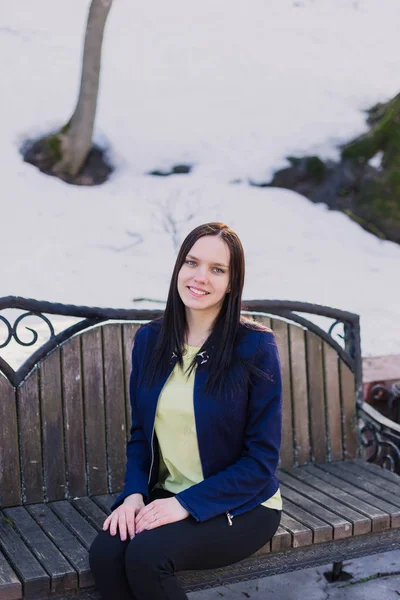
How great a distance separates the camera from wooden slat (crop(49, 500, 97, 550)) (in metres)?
2.99

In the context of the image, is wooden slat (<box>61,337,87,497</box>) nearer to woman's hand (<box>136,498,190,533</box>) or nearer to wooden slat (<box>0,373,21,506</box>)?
wooden slat (<box>0,373,21,506</box>)

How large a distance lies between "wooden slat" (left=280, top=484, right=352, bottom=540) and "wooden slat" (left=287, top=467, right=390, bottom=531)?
0.11m

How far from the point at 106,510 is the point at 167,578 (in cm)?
85

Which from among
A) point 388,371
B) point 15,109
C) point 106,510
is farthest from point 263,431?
point 15,109

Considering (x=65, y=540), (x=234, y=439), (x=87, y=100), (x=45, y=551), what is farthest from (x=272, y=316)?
(x=87, y=100)

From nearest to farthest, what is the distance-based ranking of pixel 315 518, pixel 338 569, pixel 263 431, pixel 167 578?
pixel 167 578 → pixel 263 431 → pixel 315 518 → pixel 338 569

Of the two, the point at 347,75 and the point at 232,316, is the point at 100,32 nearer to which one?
the point at 347,75

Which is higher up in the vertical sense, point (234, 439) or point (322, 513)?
point (234, 439)

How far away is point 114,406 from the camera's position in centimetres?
359

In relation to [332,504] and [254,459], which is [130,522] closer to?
[254,459]

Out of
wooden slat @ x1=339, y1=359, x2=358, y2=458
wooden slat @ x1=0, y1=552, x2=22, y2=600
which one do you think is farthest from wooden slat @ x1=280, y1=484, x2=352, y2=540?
wooden slat @ x1=0, y1=552, x2=22, y2=600

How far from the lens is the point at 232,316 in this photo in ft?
9.41

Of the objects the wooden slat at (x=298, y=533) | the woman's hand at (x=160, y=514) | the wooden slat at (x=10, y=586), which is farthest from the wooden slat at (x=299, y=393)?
the wooden slat at (x=10, y=586)

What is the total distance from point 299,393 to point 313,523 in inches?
34.6
